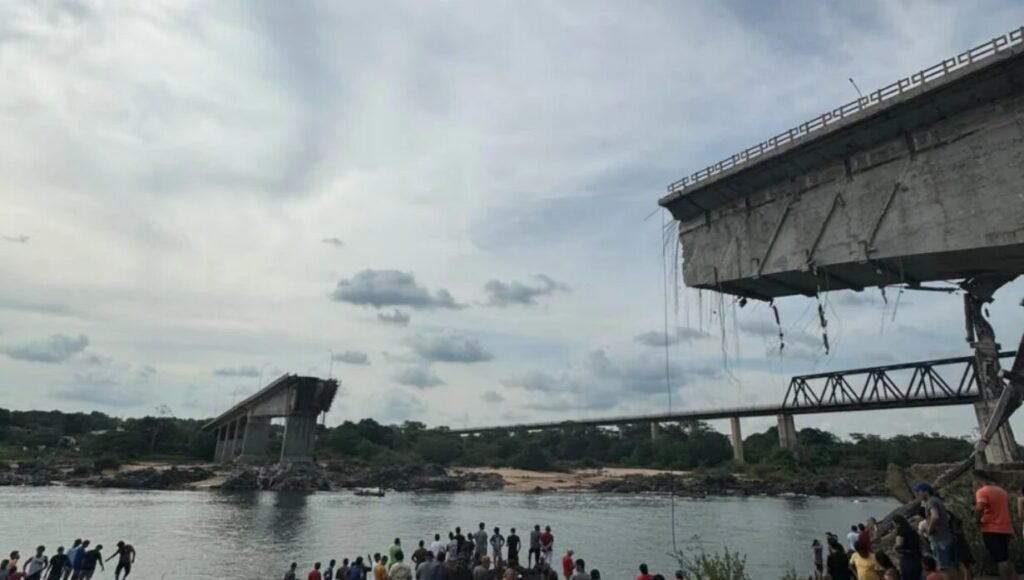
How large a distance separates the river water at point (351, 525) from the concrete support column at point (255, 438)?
79.5 ft

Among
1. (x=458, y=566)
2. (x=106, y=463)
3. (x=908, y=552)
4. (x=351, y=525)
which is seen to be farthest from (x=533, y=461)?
(x=908, y=552)

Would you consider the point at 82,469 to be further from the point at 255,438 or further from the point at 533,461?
the point at 533,461

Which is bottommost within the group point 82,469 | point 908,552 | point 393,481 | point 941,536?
point 393,481

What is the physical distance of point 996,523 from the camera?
33.2 ft

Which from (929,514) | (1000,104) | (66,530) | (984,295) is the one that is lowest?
(66,530)

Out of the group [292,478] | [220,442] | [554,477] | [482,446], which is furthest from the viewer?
[482,446]

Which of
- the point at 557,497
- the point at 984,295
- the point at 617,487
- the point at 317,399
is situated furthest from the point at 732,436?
the point at 984,295

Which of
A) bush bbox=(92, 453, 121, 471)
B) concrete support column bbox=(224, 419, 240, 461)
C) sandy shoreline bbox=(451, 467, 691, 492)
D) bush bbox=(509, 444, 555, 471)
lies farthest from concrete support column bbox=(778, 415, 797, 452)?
bush bbox=(92, 453, 121, 471)

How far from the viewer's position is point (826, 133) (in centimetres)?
2270

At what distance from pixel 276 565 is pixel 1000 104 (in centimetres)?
3381

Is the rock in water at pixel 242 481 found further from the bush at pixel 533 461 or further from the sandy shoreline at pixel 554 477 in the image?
the bush at pixel 533 461

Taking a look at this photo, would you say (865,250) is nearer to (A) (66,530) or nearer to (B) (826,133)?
(B) (826,133)

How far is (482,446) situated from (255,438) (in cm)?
5744

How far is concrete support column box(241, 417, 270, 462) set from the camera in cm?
10212
